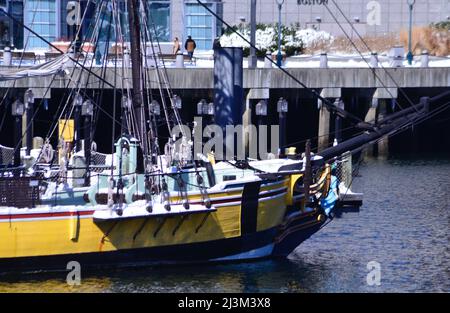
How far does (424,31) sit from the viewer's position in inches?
2918

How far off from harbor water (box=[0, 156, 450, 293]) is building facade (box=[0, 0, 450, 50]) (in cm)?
2739

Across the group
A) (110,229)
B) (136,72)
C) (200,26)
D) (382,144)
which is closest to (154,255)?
(110,229)

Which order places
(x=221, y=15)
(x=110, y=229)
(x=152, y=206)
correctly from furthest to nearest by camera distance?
1. (x=221, y=15)
2. (x=110, y=229)
3. (x=152, y=206)

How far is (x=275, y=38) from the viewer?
6950 centimetres

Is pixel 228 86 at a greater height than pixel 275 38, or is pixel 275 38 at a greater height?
pixel 275 38

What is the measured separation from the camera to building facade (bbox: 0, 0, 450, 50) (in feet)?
225

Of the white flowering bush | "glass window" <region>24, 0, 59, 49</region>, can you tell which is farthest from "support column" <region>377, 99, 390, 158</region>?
"glass window" <region>24, 0, 59, 49</region>

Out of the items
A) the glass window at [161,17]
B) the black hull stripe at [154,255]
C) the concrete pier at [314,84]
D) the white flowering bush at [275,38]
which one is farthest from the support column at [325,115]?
the black hull stripe at [154,255]

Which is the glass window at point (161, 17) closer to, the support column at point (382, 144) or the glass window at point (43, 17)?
the glass window at point (43, 17)

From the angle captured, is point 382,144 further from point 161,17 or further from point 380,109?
point 161,17

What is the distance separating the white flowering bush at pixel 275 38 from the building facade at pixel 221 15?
1.11 metres

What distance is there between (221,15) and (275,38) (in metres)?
5.50

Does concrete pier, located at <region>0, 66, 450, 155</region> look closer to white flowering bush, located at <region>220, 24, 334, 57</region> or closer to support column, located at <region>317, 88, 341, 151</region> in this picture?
support column, located at <region>317, 88, 341, 151</region>

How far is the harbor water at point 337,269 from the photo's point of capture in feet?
110
